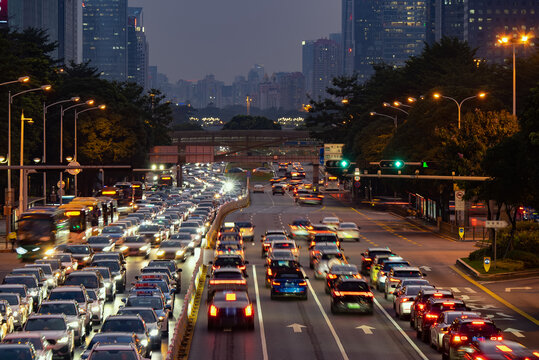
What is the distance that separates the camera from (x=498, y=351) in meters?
22.2

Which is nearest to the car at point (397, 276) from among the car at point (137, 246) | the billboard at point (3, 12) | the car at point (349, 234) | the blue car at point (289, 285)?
the blue car at point (289, 285)

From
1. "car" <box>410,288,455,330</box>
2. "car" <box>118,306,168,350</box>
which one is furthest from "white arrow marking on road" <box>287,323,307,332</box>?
"car" <box>118,306,168,350</box>

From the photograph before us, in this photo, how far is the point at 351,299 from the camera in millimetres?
37969

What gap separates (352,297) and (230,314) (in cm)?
646

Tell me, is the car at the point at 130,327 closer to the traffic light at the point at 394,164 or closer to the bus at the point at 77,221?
the traffic light at the point at 394,164

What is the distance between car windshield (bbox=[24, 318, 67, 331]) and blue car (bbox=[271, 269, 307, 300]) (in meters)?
15.3

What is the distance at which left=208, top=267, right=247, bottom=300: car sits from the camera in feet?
124

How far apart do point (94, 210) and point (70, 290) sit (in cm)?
5032

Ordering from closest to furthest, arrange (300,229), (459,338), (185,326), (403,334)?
(459,338) → (185,326) → (403,334) → (300,229)

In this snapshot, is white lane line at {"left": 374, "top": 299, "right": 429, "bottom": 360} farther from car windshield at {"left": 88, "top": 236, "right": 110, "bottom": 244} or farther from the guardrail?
car windshield at {"left": 88, "top": 236, "right": 110, "bottom": 244}

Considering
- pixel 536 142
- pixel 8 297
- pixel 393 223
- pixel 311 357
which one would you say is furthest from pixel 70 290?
pixel 393 223

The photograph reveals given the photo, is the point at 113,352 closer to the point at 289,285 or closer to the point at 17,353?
the point at 17,353

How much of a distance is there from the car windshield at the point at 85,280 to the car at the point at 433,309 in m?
13.2

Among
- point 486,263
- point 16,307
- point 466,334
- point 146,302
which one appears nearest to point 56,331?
point 146,302
